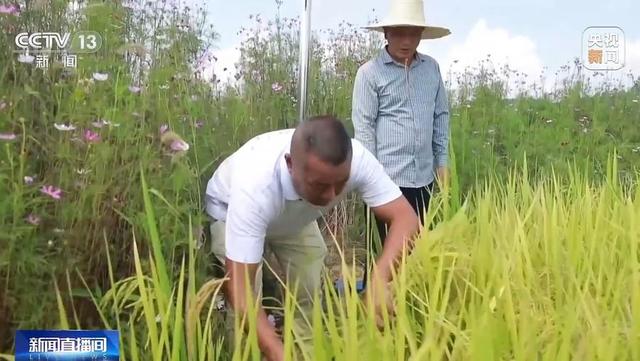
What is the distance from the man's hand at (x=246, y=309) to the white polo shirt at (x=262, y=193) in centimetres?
2

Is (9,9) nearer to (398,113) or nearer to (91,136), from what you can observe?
(91,136)

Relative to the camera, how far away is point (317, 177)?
121 cm

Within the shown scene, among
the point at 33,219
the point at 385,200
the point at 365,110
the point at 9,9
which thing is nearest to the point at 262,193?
the point at 385,200

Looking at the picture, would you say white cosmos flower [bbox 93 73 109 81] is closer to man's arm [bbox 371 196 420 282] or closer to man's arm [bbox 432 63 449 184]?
man's arm [bbox 371 196 420 282]

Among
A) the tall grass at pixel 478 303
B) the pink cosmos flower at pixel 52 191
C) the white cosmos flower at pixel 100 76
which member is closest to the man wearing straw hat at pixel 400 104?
the tall grass at pixel 478 303

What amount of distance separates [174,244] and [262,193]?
0.19 m

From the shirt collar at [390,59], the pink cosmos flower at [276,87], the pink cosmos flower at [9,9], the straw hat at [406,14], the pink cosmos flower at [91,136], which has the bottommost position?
the pink cosmos flower at [91,136]

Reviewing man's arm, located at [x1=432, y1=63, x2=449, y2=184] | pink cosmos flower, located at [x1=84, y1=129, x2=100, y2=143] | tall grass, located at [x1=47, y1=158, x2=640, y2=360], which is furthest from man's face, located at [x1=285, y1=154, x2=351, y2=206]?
man's arm, located at [x1=432, y1=63, x2=449, y2=184]

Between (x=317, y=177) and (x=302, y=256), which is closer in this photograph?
(x=317, y=177)

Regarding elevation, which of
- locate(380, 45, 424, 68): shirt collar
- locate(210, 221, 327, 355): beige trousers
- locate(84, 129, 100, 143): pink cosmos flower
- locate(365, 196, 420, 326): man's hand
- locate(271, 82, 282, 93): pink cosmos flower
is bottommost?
locate(210, 221, 327, 355): beige trousers

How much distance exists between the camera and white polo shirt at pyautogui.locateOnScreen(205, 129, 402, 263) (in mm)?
1281

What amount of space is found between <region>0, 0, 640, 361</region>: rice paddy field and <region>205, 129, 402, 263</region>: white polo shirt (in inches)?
2.4

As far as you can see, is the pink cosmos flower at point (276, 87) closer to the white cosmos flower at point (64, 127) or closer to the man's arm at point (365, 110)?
the man's arm at point (365, 110)

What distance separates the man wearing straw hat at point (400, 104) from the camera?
1.92m
